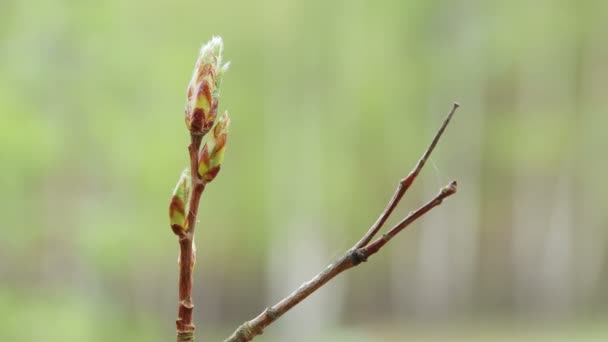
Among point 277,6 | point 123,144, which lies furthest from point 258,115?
point 123,144

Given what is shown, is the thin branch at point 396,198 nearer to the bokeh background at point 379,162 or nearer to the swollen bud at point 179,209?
the swollen bud at point 179,209

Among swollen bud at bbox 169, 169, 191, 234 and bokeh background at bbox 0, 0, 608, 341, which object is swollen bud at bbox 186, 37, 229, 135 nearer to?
swollen bud at bbox 169, 169, 191, 234

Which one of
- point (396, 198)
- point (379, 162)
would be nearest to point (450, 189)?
point (396, 198)

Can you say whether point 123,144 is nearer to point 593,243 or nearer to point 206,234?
point 206,234

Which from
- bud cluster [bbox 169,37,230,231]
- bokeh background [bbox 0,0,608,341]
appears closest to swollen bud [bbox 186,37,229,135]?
bud cluster [bbox 169,37,230,231]

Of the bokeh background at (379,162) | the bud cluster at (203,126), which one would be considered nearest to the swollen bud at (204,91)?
the bud cluster at (203,126)
